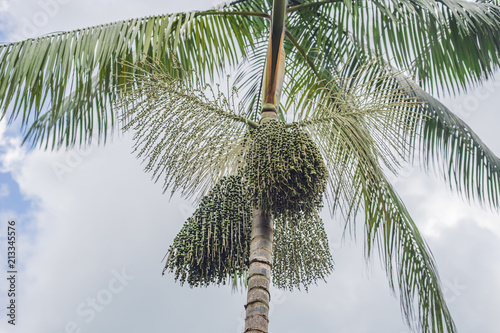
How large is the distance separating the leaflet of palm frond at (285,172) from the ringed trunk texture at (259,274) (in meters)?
0.10

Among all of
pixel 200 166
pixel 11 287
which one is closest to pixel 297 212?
pixel 200 166

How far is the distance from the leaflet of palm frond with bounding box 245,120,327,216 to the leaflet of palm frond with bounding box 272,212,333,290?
0.81 ft

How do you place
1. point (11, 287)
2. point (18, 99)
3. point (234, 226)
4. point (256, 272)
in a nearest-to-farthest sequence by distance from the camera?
point (256, 272), point (234, 226), point (18, 99), point (11, 287)

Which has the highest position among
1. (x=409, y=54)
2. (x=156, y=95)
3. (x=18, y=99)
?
(x=409, y=54)

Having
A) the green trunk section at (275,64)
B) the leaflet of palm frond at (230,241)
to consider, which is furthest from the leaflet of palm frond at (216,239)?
the green trunk section at (275,64)

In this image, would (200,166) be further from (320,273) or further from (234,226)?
(320,273)

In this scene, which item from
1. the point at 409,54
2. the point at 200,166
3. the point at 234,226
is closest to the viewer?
the point at 234,226

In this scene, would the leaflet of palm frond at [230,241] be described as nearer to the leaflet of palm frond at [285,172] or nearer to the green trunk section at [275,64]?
the leaflet of palm frond at [285,172]

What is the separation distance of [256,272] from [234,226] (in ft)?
1.02

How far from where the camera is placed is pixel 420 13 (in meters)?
4.09

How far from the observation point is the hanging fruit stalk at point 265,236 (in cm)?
285

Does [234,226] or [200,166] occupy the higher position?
[200,166]

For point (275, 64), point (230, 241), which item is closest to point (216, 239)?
point (230, 241)

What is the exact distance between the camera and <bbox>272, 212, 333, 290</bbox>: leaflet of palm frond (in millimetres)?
3365
